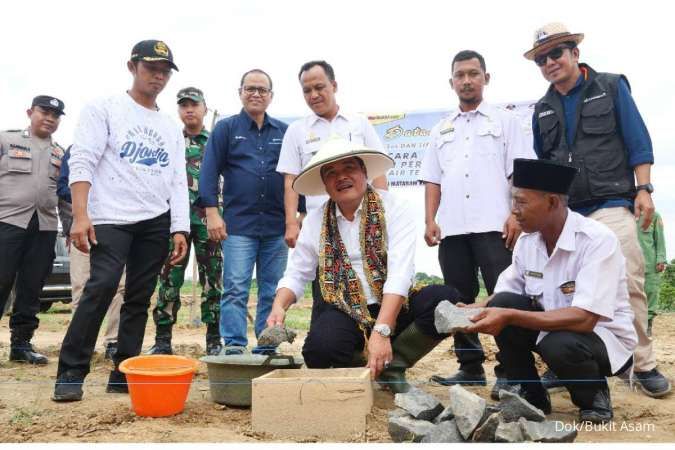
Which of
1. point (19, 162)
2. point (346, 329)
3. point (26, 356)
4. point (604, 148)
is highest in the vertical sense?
point (19, 162)

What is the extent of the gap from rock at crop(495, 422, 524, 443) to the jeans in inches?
89.3

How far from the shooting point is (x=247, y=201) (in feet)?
14.7

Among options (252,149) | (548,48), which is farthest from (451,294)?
(252,149)

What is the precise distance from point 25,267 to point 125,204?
85.4 inches

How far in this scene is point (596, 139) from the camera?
3654 mm

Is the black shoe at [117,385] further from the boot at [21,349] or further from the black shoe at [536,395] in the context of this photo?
the black shoe at [536,395]

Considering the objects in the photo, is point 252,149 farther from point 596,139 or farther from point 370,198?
point 596,139

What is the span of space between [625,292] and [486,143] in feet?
4.52

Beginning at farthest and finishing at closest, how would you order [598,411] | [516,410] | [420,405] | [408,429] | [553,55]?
[553,55]
[598,411]
[420,405]
[516,410]
[408,429]

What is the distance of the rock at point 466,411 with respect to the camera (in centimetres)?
228

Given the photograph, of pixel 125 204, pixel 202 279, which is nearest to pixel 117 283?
pixel 125 204

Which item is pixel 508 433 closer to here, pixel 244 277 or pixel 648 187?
pixel 648 187

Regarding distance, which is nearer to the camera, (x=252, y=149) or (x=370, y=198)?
(x=370, y=198)

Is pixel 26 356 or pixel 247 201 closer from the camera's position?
pixel 247 201
